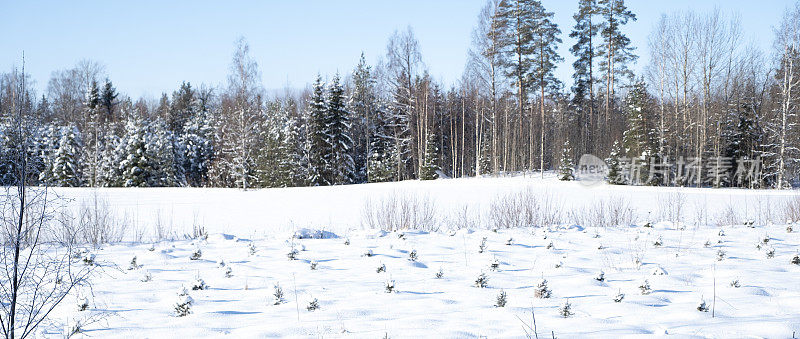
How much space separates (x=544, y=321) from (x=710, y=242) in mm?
5001

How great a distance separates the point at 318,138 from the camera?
3162 cm

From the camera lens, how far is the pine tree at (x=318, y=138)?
3169 centimetres

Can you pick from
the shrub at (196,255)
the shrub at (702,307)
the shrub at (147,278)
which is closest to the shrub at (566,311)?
the shrub at (702,307)

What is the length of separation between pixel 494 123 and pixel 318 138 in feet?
39.6

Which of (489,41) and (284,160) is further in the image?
(284,160)

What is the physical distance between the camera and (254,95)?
3028 centimetres

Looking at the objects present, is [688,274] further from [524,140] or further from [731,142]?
[524,140]

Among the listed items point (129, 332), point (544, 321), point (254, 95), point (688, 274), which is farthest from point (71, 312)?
point (254, 95)

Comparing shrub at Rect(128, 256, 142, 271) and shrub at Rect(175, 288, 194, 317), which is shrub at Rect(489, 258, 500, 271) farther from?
shrub at Rect(128, 256, 142, 271)

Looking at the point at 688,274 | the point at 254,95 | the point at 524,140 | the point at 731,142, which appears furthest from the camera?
the point at 524,140

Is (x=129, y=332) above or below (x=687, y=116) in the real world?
below

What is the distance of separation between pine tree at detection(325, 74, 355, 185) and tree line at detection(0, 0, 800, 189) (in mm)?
98

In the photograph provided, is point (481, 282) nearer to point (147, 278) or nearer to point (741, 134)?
point (147, 278)

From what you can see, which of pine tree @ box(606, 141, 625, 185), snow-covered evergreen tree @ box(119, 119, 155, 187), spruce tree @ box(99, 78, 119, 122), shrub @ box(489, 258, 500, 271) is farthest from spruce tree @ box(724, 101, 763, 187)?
spruce tree @ box(99, 78, 119, 122)
